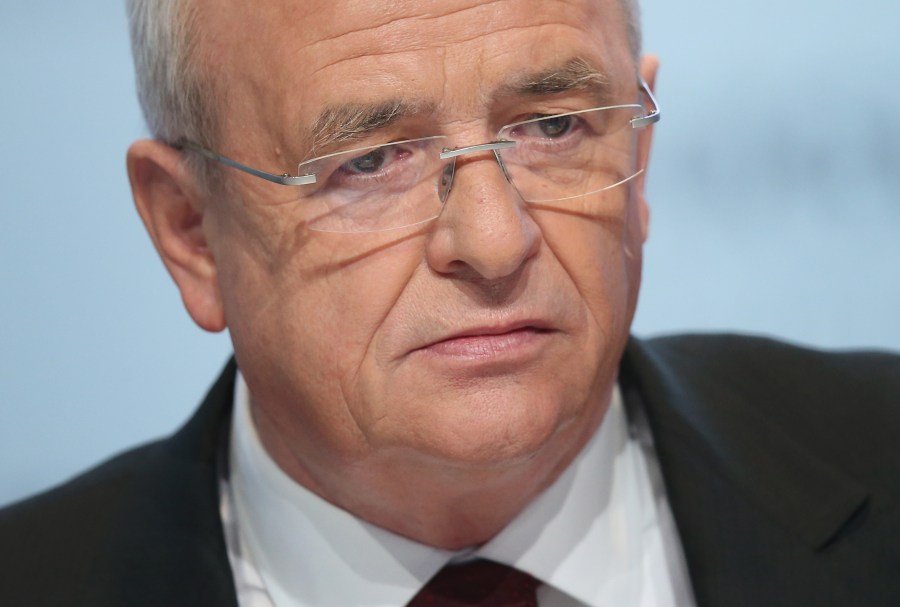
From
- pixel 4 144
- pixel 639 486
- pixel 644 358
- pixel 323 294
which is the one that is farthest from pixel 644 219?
pixel 4 144

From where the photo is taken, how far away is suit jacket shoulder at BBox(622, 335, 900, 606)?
8.35 ft

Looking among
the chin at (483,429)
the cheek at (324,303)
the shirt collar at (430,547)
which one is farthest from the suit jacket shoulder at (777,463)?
the cheek at (324,303)

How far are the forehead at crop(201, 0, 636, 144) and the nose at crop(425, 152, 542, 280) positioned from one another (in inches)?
4.1

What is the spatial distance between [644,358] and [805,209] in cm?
77

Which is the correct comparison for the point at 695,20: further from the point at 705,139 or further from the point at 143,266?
the point at 143,266

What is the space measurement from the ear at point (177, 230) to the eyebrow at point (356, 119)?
1.45ft

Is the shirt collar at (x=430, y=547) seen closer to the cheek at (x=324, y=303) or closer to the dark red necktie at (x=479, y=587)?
the dark red necktie at (x=479, y=587)

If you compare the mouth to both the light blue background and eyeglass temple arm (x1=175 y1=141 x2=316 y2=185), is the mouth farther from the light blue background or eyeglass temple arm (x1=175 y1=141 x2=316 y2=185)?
the light blue background

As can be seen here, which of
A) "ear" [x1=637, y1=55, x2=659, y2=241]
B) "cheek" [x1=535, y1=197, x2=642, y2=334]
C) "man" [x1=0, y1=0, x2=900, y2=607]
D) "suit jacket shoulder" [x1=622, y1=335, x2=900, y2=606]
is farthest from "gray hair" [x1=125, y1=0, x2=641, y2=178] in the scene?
"suit jacket shoulder" [x1=622, y1=335, x2=900, y2=606]

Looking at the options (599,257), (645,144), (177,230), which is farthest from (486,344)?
(177,230)

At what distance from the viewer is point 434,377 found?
229cm

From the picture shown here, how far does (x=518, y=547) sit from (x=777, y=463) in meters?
0.58

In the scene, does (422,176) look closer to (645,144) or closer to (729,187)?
(645,144)

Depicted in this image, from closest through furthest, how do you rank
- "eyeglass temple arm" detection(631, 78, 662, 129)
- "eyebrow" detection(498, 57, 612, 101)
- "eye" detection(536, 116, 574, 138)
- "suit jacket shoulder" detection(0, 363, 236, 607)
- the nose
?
1. the nose
2. "eyebrow" detection(498, 57, 612, 101)
3. "eye" detection(536, 116, 574, 138)
4. "eyeglass temple arm" detection(631, 78, 662, 129)
5. "suit jacket shoulder" detection(0, 363, 236, 607)
